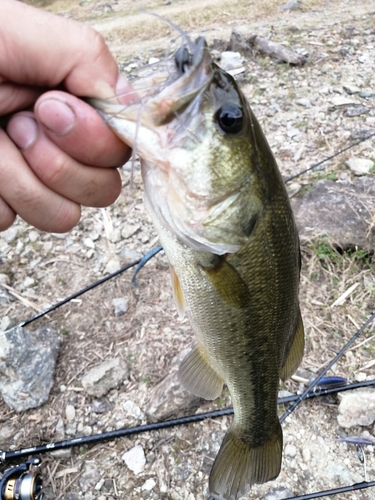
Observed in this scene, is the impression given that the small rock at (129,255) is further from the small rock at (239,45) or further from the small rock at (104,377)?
the small rock at (239,45)

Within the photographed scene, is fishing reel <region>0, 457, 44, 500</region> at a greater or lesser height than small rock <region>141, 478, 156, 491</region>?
greater

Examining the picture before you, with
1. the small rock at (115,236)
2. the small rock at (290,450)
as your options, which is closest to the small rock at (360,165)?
the small rock at (115,236)

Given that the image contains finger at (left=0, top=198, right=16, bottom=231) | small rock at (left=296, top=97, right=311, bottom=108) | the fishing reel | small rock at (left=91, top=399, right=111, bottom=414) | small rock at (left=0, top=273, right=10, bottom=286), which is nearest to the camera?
finger at (left=0, top=198, right=16, bottom=231)

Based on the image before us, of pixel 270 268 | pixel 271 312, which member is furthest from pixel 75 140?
pixel 271 312

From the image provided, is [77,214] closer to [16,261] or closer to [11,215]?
[11,215]

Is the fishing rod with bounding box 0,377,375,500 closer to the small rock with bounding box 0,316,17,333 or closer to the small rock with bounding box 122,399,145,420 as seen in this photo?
the small rock with bounding box 122,399,145,420

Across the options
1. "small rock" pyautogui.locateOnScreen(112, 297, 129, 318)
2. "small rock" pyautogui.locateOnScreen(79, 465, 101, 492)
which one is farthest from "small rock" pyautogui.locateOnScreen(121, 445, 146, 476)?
"small rock" pyautogui.locateOnScreen(112, 297, 129, 318)
